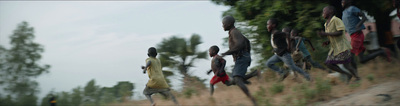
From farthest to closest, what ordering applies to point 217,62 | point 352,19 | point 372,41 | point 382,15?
point 382,15 → point 372,41 → point 352,19 → point 217,62

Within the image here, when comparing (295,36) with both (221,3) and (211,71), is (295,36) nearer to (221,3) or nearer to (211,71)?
(211,71)

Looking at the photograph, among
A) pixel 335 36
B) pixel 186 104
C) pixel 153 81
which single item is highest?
pixel 335 36

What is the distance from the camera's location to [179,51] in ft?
45.3

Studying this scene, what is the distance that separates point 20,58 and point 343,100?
1354cm

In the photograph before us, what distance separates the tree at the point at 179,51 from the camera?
13.8m

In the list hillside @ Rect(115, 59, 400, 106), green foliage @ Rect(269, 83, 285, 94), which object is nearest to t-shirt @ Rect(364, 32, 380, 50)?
hillside @ Rect(115, 59, 400, 106)

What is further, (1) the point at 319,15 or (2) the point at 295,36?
(1) the point at 319,15

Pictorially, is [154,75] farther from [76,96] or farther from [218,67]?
[76,96]

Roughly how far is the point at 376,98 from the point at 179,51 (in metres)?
9.31

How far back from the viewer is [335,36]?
6.26 metres

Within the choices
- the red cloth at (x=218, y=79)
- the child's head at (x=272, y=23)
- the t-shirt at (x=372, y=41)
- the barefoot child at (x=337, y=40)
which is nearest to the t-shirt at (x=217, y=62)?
the red cloth at (x=218, y=79)

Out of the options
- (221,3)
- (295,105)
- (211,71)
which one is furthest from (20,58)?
(295,105)

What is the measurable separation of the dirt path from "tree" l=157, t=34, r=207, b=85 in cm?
835

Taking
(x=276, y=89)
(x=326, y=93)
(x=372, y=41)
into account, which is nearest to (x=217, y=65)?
(x=276, y=89)
